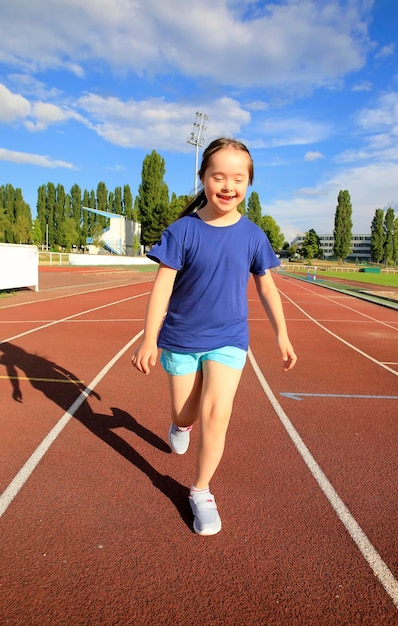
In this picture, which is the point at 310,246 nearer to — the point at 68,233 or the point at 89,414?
the point at 68,233

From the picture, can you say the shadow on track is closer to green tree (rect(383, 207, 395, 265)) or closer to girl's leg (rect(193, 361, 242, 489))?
girl's leg (rect(193, 361, 242, 489))

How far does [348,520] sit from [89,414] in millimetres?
2688

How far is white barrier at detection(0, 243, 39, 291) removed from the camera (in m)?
15.6

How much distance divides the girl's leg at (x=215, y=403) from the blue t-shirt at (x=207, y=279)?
148 mm

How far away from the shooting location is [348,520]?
274 cm

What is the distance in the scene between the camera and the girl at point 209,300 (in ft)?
7.88

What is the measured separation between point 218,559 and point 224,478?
909 millimetres

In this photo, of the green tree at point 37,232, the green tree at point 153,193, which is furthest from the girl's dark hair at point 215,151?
the green tree at point 37,232

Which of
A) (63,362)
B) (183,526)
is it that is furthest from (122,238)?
(183,526)

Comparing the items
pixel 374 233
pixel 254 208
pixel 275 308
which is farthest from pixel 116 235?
pixel 275 308

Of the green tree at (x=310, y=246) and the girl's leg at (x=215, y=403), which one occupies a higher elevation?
Result: the green tree at (x=310, y=246)

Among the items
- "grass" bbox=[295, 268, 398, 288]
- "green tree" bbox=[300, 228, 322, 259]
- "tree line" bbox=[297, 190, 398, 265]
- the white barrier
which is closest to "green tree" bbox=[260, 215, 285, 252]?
"green tree" bbox=[300, 228, 322, 259]

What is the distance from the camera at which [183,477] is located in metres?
3.21

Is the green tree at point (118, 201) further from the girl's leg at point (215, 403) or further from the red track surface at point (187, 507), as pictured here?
the girl's leg at point (215, 403)
